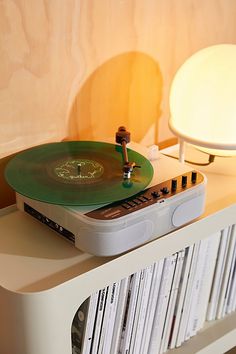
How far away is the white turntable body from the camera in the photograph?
2.88 feet

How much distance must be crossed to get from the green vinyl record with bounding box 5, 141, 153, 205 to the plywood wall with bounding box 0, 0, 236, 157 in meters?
0.08

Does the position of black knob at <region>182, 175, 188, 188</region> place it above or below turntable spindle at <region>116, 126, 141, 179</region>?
below

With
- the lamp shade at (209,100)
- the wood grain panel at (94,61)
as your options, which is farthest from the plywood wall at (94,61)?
the lamp shade at (209,100)

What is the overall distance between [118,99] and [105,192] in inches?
13.4

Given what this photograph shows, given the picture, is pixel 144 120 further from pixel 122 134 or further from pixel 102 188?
pixel 102 188

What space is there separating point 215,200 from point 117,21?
39 centimetres

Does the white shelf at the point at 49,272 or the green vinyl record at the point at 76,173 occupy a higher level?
the green vinyl record at the point at 76,173

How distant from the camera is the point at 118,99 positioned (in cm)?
120

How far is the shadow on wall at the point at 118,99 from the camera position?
1.15m

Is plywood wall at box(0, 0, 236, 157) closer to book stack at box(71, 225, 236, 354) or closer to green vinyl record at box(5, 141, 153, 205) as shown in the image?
green vinyl record at box(5, 141, 153, 205)

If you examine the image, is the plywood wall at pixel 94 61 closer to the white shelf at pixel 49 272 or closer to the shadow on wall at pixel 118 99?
the shadow on wall at pixel 118 99

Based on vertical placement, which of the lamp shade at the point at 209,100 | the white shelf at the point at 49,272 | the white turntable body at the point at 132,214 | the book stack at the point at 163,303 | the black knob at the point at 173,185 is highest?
the lamp shade at the point at 209,100

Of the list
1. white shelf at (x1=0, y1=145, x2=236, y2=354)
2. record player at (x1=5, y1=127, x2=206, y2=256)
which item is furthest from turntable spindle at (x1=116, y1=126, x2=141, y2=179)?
white shelf at (x1=0, y1=145, x2=236, y2=354)

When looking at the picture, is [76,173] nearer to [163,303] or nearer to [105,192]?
[105,192]
